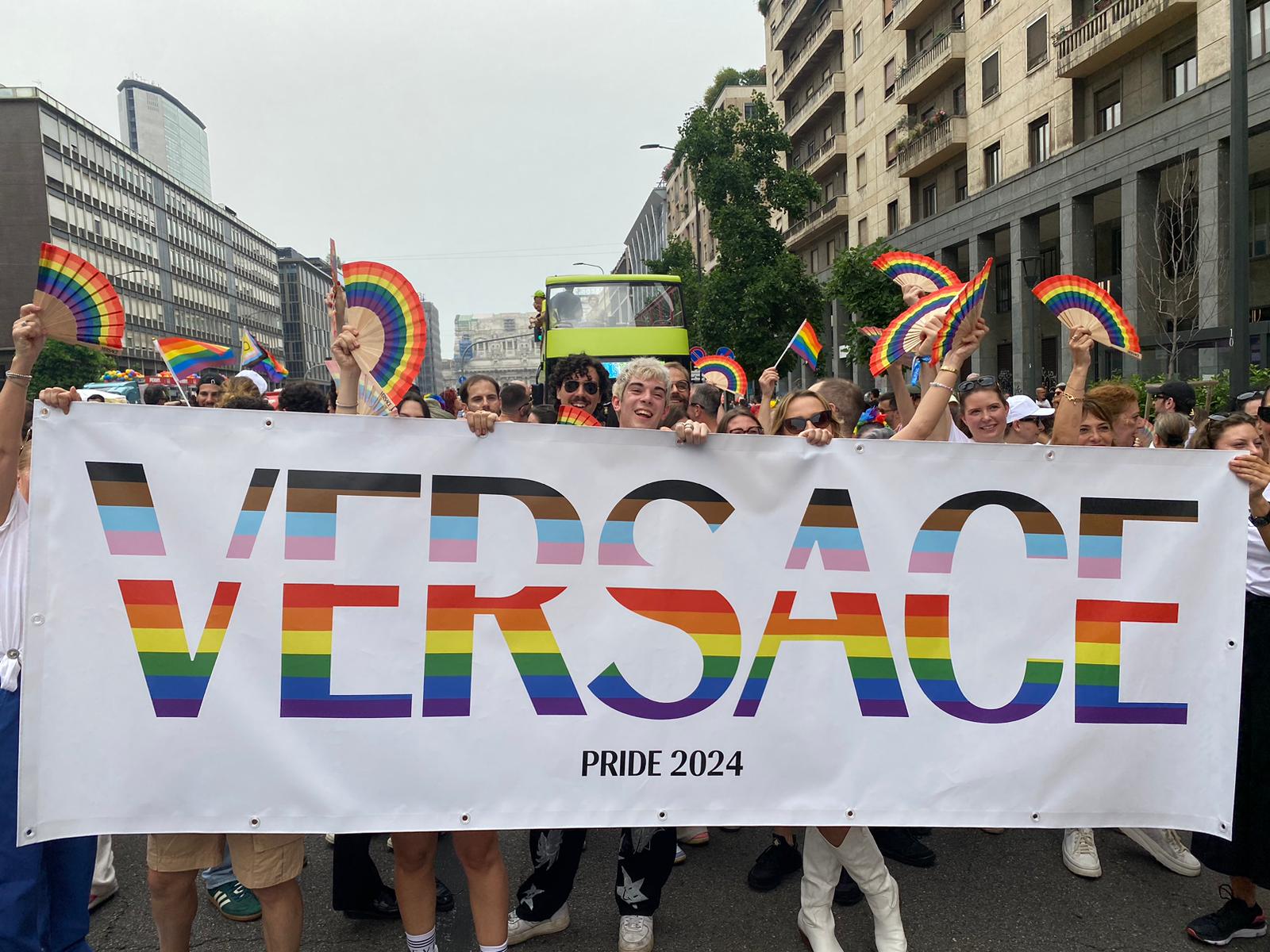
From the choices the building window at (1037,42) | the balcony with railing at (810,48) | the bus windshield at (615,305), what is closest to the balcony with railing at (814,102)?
the balcony with railing at (810,48)

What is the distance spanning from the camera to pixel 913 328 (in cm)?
337

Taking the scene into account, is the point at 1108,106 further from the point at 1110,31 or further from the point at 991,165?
the point at 991,165

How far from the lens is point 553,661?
2.85 meters

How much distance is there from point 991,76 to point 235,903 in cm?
2944

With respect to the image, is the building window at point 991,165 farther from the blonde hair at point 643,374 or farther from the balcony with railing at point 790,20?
the blonde hair at point 643,374

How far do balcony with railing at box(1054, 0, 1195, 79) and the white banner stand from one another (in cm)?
2097

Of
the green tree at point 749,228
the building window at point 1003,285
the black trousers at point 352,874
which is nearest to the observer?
the black trousers at point 352,874

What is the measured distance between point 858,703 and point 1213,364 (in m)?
18.2

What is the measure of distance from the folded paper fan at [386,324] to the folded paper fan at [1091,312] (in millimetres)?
2434

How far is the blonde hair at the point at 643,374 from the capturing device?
144 inches

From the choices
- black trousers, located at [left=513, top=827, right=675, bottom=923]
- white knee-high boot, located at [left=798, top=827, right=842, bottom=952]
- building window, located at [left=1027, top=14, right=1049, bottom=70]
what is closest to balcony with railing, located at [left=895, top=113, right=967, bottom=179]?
building window, located at [left=1027, top=14, right=1049, bottom=70]

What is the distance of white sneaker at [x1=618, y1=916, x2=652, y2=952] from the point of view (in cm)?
319

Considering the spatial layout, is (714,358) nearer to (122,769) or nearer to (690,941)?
(690,941)

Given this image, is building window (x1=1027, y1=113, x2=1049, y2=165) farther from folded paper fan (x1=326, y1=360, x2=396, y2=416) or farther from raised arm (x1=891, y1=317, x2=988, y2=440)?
folded paper fan (x1=326, y1=360, x2=396, y2=416)
